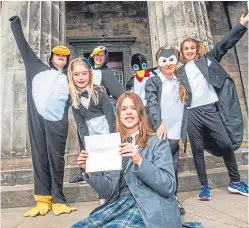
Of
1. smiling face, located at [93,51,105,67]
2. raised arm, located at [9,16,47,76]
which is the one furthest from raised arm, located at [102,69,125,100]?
raised arm, located at [9,16,47,76]

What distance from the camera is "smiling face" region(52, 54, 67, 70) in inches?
107

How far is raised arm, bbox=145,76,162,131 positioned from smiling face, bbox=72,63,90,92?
68cm

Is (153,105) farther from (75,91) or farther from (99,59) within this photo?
(99,59)

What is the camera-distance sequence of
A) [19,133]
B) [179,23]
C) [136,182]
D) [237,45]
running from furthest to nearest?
[237,45], [179,23], [19,133], [136,182]

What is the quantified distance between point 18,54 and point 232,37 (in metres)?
3.86

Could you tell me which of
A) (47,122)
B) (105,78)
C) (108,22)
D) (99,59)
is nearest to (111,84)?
(105,78)

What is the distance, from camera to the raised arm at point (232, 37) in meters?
2.81

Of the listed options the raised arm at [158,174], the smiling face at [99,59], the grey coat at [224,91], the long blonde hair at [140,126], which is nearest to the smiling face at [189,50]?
the grey coat at [224,91]

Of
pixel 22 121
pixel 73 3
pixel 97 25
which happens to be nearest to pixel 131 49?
pixel 97 25

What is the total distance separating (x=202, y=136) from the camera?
3.01 m

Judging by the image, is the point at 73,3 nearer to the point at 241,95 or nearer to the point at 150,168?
the point at 241,95

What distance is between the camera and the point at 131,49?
9.92 meters

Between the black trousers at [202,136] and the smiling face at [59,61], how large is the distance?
1683mm

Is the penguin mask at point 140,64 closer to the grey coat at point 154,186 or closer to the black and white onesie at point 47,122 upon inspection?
the black and white onesie at point 47,122
